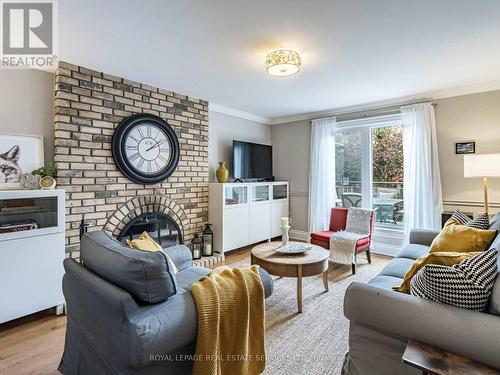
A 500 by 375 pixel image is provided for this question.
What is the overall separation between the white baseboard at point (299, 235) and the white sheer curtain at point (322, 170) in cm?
31

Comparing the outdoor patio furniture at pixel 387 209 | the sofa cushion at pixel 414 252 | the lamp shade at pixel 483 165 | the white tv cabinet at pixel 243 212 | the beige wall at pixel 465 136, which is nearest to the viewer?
the sofa cushion at pixel 414 252

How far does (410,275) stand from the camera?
60.4 inches

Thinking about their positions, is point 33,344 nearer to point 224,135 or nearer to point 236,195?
point 236,195

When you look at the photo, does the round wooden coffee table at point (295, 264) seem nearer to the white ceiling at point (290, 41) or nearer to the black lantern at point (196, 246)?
the black lantern at point (196, 246)

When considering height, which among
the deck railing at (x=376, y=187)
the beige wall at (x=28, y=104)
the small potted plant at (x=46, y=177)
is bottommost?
the deck railing at (x=376, y=187)

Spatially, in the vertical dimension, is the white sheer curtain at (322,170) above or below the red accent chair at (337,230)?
above

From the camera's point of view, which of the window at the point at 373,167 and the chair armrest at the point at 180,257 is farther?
the window at the point at 373,167

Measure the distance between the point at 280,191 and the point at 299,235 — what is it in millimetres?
920

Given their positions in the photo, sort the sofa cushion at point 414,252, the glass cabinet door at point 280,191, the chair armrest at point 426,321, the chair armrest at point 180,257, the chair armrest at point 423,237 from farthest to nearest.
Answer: the glass cabinet door at point 280,191 → the chair armrest at point 423,237 → the sofa cushion at point 414,252 → the chair armrest at point 180,257 → the chair armrest at point 426,321

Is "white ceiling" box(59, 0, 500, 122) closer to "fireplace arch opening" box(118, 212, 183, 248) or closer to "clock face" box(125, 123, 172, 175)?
"clock face" box(125, 123, 172, 175)

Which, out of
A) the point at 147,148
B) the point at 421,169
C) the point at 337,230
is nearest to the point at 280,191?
the point at 337,230

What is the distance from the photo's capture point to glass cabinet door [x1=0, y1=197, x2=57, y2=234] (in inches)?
88.1

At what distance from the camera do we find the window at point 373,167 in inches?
165

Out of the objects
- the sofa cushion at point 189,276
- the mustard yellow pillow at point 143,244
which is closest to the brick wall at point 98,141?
the mustard yellow pillow at point 143,244
